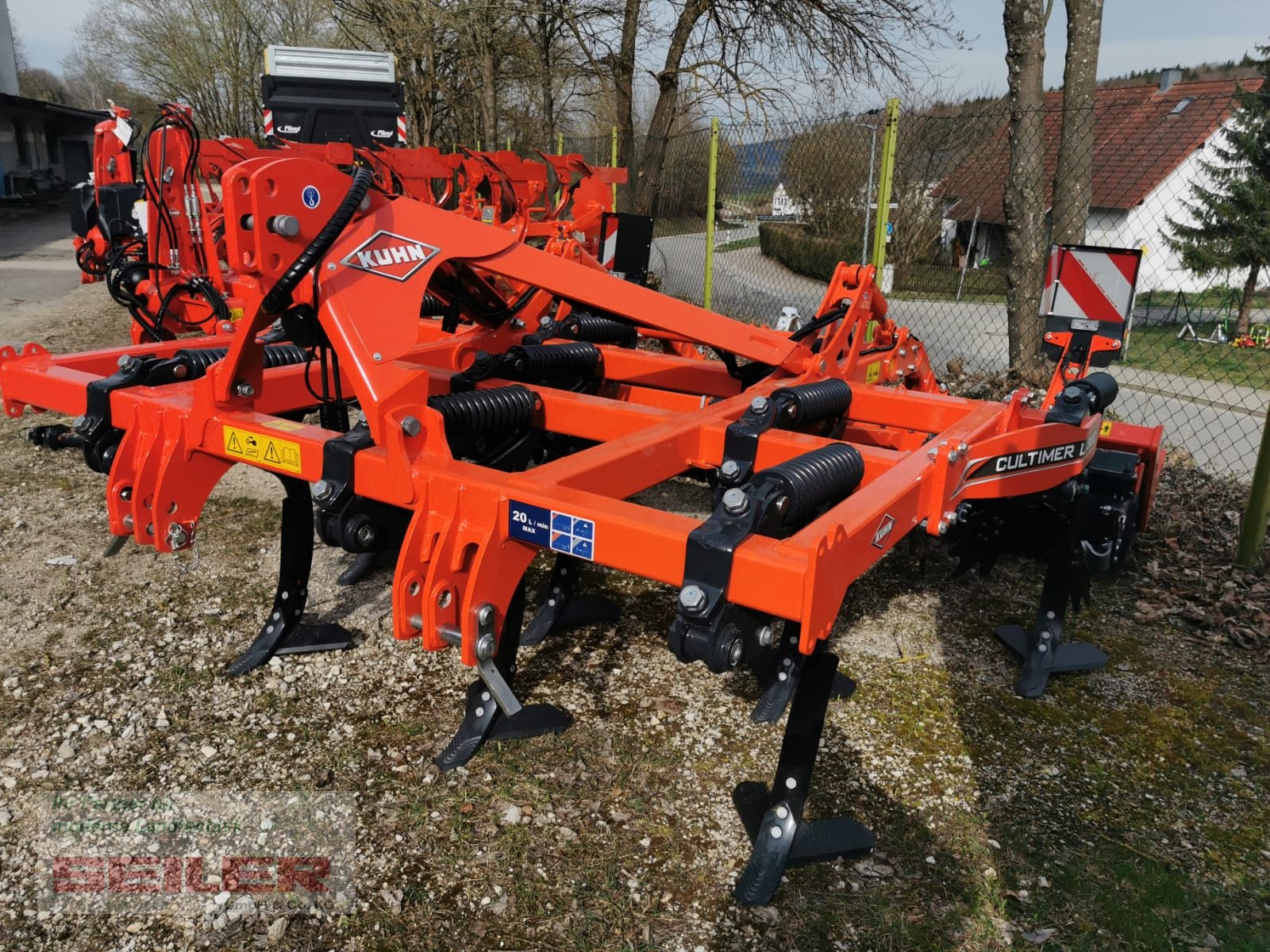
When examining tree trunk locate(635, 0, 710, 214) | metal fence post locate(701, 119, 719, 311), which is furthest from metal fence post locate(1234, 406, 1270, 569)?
tree trunk locate(635, 0, 710, 214)

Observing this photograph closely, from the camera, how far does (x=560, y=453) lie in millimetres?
4344

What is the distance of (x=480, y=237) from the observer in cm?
280

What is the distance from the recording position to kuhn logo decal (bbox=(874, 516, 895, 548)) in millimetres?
2205

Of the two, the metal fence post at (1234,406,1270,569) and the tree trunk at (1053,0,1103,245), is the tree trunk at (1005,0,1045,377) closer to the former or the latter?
the tree trunk at (1053,0,1103,245)

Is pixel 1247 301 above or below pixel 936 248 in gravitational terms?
below

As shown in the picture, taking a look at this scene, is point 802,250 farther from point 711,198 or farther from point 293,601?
point 293,601

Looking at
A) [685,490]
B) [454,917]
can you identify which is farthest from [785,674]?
[685,490]

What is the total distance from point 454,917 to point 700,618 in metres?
1.07

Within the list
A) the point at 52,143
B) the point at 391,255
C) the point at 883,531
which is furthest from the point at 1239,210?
the point at 52,143

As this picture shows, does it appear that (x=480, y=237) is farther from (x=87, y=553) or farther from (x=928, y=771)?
(x=87, y=553)

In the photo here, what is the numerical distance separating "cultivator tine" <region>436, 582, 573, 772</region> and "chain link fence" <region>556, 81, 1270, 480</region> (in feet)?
17.9

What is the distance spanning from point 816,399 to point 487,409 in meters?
1.21

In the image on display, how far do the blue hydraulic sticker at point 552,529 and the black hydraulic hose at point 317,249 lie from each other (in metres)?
0.85

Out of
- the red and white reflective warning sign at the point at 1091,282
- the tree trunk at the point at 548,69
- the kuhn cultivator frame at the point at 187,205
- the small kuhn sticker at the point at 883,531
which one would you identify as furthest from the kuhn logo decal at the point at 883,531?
the tree trunk at the point at 548,69
